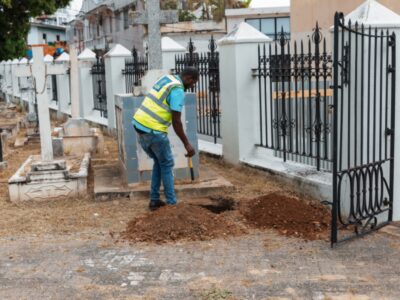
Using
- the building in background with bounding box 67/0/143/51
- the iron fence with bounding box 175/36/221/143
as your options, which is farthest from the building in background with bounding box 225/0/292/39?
the iron fence with bounding box 175/36/221/143

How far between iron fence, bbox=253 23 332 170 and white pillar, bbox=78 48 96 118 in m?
8.31

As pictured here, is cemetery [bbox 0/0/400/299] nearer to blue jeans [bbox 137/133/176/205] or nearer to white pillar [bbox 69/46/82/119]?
blue jeans [bbox 137/133/176/205]

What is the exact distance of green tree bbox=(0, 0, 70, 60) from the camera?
17.4m

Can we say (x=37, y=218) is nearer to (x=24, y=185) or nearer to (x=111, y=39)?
(x=24, y=185)

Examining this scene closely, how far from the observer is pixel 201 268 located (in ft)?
16.5

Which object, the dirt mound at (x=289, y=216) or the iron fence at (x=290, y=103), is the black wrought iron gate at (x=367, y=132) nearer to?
the dirt mound at (x=289, y=216)

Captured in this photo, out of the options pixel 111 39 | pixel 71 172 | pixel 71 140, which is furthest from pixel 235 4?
pixel 71 172

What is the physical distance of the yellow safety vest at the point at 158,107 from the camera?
629 cm

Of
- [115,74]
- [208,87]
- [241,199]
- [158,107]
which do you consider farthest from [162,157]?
[115,74]

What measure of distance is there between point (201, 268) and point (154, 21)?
3.94 meters

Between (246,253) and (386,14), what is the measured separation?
2784 mm

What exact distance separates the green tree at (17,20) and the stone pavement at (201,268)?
1288cm

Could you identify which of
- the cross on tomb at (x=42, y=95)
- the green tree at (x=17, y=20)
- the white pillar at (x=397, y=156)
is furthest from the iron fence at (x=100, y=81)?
the white pillar at (x=397, y=156)

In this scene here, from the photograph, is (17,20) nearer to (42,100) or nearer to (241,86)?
(42,100)
